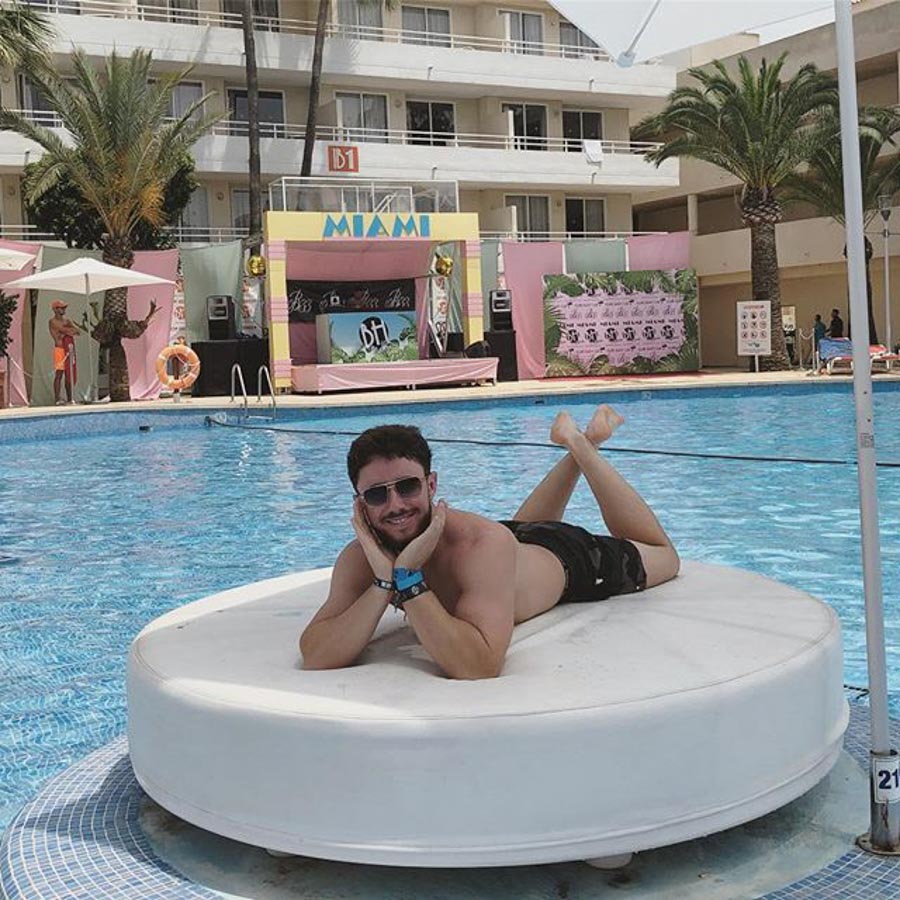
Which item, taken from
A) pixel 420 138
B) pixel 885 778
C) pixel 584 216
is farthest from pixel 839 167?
pixel 885 778

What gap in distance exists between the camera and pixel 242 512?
983cm

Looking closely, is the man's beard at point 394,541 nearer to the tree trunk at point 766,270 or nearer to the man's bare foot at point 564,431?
the man's bare foot at point 564,431

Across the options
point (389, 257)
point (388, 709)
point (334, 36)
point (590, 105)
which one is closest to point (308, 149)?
point (334, 36)

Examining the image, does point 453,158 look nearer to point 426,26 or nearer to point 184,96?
point 426,26

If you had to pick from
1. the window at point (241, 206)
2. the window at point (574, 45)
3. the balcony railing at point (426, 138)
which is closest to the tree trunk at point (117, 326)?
the window at point (241, 206)

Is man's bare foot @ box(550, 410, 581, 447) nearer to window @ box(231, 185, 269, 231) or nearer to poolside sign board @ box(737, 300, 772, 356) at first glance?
poolside sign board @ box(737, 300, 772, 356)

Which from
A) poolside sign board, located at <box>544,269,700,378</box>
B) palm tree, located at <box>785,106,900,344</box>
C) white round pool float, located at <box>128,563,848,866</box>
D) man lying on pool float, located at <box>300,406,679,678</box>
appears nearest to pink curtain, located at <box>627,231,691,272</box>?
poolside sign board, located at <box>544,269,700,378</box>

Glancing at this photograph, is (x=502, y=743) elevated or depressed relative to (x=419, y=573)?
depressed

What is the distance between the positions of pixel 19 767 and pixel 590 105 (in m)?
33.0

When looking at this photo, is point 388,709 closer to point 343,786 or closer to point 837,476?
point 343,786

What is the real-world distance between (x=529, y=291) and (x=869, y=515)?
2374cm

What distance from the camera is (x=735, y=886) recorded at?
98.8 inches

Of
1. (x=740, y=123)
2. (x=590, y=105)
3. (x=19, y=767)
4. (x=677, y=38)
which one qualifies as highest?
(x=590, y=105)

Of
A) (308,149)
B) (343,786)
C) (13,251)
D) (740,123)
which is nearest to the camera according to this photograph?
(343,786)
